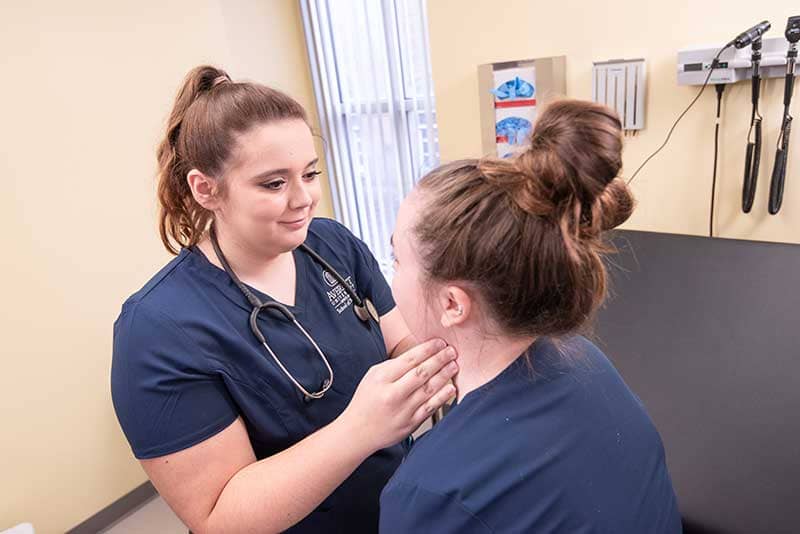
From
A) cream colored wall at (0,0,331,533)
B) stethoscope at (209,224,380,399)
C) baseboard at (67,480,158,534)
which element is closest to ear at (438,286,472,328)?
stethoscope at (209,224,380,399)

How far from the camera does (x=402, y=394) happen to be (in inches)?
29.7

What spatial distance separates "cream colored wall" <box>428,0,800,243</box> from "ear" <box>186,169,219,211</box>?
49.6 inches

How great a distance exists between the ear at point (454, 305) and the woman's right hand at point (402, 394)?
0.06 metres

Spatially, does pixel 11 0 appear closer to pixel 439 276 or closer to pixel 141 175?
pixel 141 175

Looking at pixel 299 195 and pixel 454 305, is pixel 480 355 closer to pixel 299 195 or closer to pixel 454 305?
pixel 454 305

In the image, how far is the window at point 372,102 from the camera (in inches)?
88.0

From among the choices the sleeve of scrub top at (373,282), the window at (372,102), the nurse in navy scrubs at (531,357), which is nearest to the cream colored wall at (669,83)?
the window at (372,102)

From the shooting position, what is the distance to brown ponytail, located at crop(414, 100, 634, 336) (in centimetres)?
61

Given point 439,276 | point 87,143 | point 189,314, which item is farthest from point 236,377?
point 87,143

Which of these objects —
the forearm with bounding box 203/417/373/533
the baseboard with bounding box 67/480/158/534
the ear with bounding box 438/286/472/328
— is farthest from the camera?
the baseboard with bounding box 67/480/158/534

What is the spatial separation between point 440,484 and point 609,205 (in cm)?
41

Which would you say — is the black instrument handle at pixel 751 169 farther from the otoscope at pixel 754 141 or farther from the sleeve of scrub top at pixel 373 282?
the sleeve of scrub top at pixel 373 282

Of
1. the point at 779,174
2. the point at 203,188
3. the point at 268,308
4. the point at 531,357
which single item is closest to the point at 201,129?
the point at 203,188

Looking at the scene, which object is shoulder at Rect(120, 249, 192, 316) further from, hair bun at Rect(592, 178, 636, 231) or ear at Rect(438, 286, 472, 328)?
hair bun at Rect(592, 178, 636, 231)
